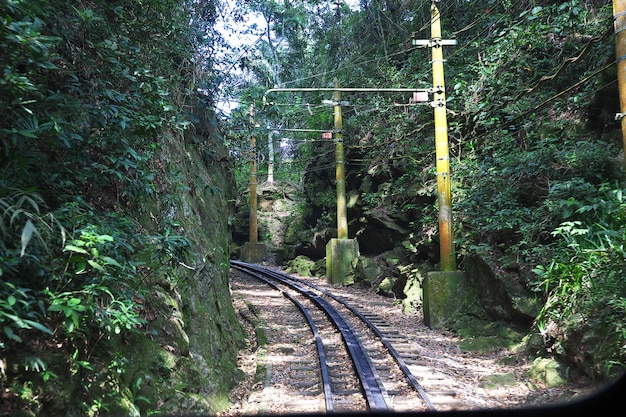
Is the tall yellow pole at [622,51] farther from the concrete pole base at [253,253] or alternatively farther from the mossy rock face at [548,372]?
the concrete pole base at [253,253]

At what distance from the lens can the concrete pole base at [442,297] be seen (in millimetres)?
10422

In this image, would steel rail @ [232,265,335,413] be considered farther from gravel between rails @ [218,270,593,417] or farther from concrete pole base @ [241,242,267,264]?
concrete pole base @ [241,242,267,264]

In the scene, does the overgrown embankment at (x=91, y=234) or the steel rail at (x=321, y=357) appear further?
the steel rail at (x=321, y=357)

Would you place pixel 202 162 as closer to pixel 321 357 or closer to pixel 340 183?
pixel 321 357

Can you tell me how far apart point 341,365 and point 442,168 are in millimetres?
5540

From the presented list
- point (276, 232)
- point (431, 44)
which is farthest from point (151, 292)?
point (276, 232)

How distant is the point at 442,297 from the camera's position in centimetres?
1046

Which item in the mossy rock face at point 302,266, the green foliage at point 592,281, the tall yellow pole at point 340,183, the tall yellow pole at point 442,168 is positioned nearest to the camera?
the green foliage at point 592,281

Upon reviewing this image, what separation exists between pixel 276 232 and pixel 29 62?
29.8m

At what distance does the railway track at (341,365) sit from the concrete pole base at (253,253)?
616 inches

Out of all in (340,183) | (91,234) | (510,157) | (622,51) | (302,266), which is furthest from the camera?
(302,266)

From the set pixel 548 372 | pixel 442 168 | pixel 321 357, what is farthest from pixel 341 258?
pixel 548 372

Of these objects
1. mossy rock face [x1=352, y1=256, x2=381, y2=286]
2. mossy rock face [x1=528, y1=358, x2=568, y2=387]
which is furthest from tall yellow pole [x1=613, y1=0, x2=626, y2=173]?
mossy rock face [x1=352, y1=256, x2=381, y2=286]

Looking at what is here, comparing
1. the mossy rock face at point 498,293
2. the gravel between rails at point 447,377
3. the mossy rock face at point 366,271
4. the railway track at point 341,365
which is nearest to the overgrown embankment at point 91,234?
the gravel between rails at point 447,377
